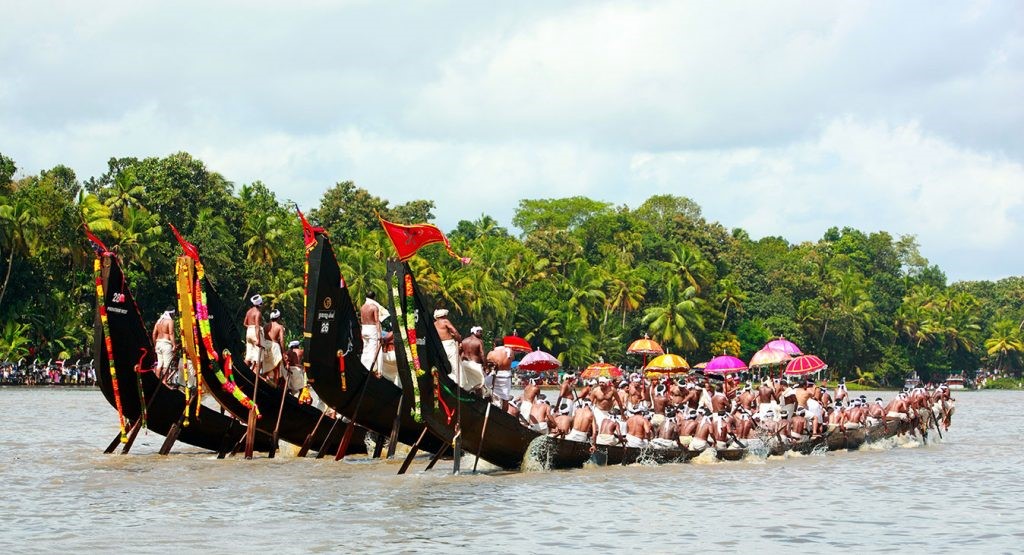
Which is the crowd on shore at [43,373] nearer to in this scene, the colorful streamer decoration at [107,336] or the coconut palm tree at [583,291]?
the coconut palm tree at [583,291]

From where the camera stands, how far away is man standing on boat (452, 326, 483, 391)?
20.5 metres

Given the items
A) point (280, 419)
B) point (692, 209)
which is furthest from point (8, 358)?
point (692, 209)

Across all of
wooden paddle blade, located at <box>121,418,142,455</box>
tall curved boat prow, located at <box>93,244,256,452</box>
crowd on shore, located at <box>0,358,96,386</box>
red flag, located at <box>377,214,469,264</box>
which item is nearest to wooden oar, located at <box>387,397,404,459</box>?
tall curved boat prow, located at <box>93,244,256,452</box>

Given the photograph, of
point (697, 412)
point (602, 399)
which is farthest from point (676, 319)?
point (602, 399)

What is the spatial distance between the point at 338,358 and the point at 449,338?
2.31m

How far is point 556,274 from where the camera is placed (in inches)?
3265

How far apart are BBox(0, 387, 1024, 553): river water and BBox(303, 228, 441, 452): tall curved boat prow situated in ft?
3.20

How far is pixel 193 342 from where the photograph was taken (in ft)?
74.9

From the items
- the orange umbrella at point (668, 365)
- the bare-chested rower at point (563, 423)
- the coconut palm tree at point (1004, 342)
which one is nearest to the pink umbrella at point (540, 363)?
the orange umbrella at point (668, 365)

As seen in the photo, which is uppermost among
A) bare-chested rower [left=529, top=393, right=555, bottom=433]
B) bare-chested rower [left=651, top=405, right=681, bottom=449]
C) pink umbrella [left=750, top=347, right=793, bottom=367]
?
pink umbrella [left=750, top=347, right=793, bottom=367]

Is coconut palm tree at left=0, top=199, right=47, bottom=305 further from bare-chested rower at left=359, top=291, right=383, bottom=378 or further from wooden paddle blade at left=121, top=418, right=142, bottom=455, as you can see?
bare-chested rower at left=359, top=291, right=383, bottom=378

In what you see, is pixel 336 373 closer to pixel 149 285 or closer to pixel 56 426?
pixel 56 426

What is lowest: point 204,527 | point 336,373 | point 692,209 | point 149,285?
point 204,527

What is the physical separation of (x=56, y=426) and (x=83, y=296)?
3034 cm
